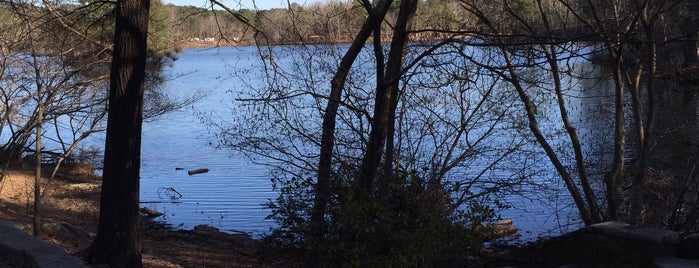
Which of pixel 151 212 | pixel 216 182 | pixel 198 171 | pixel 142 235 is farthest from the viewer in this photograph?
pixel 198 171

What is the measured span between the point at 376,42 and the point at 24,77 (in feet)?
26.5

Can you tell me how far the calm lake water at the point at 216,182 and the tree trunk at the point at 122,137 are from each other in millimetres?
5308

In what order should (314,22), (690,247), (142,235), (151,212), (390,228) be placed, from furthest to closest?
(151,212)
(142,235)
(314,22)
(390,228)
(690,247)

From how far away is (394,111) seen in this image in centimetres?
862

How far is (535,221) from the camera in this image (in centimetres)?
1555

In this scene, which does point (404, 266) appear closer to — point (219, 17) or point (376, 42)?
point (376, 42)

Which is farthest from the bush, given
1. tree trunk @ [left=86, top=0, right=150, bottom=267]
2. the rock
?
the rock

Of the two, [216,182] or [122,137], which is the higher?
[122,137]

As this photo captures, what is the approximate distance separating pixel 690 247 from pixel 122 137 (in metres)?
5.31

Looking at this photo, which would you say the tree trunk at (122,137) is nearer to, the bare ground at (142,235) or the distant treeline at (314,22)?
the bare ground at (142,235)

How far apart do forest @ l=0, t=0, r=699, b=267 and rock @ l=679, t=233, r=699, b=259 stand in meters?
1.85

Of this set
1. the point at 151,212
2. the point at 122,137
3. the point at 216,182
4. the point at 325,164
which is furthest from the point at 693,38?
the point at 151,212

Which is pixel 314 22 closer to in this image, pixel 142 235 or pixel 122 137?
pixel 122 137

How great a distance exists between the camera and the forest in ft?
25.2
